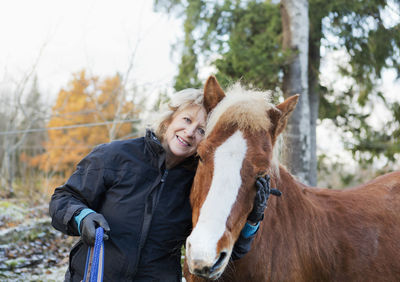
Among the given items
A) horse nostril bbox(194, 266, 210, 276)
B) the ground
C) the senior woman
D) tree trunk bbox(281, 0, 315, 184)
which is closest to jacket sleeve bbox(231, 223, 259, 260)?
the senior woman

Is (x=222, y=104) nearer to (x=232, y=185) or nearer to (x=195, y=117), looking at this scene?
(x=195, y=117)

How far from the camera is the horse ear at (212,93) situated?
2.21 metres

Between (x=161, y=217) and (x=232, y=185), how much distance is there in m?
0.60

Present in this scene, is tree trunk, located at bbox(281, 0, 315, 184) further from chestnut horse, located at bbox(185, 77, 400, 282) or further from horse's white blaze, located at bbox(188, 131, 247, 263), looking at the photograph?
horse's white blaze, located at bbox(188, 131, 247, 263)

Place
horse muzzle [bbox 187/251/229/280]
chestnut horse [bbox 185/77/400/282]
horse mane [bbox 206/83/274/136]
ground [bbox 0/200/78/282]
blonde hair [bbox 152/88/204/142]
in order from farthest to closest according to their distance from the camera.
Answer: ground [bbox 0/200/78/282] < blonde hair [bbox 152/88/204/142] < horse mane [bbox 206/83/274/136] < chestnut horse [bbox 185/77/400/282] < horse muzzle [bbox 187/251/229/280]

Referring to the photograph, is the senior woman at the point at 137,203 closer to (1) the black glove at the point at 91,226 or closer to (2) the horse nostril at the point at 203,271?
(1) the black glove at the point at 91,226

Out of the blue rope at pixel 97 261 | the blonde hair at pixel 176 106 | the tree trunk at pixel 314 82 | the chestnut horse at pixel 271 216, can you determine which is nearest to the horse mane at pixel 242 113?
the chestnut horse at pixel 271 216

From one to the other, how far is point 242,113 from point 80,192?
41.8 inches

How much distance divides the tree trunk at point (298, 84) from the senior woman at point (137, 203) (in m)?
4.05

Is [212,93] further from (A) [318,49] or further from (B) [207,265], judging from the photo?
(A) [318,49]

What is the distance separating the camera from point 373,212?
2.80 m

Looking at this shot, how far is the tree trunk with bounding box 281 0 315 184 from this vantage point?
604 centimetres

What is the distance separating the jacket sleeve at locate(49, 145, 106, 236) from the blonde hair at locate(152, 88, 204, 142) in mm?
424

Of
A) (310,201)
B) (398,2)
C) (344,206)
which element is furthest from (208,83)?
(398,2)
